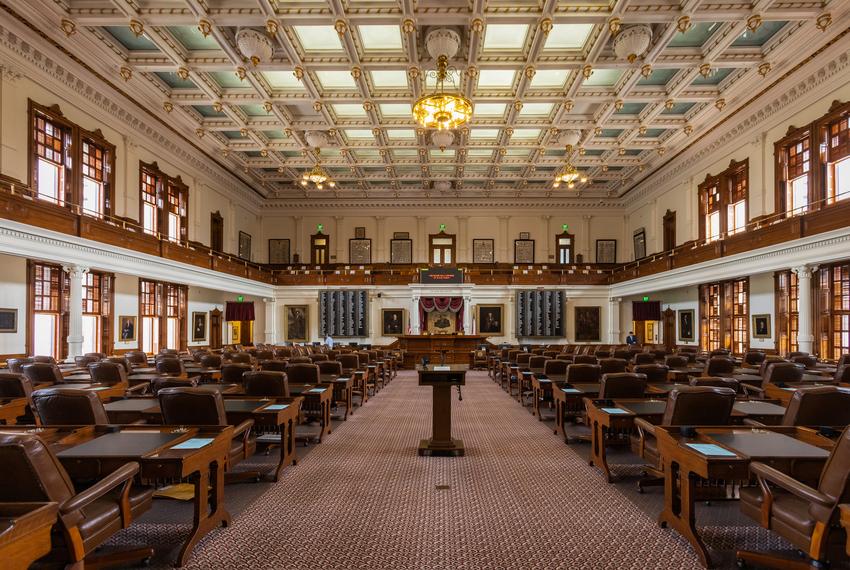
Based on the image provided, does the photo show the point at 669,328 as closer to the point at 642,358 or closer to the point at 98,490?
the point at 642,358

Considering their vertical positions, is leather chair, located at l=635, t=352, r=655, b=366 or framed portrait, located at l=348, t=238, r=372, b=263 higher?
framed portrait, located at l=348, t=238, r=372, b=263

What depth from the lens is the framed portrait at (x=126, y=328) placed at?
47.3 feet

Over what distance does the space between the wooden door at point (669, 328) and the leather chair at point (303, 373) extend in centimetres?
1713

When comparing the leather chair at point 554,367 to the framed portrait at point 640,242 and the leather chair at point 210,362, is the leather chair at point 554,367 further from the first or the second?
the framed portrait at point 640,242

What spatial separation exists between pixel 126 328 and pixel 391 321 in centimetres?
1133

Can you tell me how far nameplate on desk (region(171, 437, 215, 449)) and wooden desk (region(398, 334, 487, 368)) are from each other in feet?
46.6

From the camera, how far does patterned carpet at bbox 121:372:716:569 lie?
3.29 m

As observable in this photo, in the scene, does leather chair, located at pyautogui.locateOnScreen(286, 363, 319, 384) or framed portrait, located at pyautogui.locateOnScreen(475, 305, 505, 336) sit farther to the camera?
framed portrait, located at pyautogui.locateOnScreen(475, 305, 505, 336)

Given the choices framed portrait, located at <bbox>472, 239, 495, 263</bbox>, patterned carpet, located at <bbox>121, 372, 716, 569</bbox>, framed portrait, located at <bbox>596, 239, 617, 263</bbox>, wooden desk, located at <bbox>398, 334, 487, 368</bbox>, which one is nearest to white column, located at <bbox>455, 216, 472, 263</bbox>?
framed portrait, located at <bbox>472, 239, 495, 263</bbox>

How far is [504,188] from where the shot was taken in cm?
2466

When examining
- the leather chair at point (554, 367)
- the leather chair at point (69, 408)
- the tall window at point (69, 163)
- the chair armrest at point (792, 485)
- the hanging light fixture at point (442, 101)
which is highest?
the hanging light fixture at point (442, 101)

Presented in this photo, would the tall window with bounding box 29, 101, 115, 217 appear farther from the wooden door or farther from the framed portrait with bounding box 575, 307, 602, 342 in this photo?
the wooden door

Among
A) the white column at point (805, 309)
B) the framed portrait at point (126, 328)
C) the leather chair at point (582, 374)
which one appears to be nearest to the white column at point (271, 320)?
the framed portrait at point (126, 328)

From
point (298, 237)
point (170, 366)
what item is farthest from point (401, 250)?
point (170, 366)
